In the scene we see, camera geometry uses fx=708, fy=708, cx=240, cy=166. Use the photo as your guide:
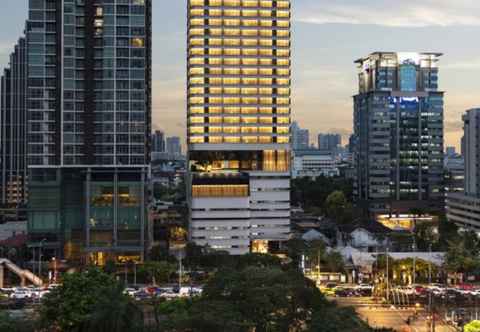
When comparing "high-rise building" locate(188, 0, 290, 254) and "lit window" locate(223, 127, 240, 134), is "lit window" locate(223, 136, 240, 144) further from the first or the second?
"lit window" locate(223, 127, 240, 134)

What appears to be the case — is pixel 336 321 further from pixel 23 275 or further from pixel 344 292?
pixel 23 275

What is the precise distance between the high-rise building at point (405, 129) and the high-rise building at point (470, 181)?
16760mm

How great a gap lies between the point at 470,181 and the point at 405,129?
77.4 feet

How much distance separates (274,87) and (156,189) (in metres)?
109

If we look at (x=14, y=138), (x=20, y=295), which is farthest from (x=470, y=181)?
(x=14, y=138)

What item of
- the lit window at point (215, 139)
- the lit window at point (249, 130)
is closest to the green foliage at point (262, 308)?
the lit window at point (215, 139)

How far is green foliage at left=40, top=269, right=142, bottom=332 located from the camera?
37.9 metres

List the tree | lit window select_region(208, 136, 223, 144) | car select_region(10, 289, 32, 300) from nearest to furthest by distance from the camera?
the tree
car select_region(10, 289, 32, 300)
lit window select_region(208, 136, 223, 144)

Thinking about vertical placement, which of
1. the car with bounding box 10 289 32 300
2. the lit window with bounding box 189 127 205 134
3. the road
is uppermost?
the lit window with bounding box 189 127 205 134

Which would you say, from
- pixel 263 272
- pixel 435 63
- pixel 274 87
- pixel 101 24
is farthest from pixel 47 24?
pixel 435 63

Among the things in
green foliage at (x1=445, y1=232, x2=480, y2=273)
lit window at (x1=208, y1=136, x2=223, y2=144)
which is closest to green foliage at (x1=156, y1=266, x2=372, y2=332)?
green foliage at (x1=445, y1=232, x2=480, y2=273)

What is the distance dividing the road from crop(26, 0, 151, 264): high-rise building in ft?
96.5

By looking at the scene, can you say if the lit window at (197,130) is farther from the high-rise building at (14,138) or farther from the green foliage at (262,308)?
the high-rise building at (14,138)

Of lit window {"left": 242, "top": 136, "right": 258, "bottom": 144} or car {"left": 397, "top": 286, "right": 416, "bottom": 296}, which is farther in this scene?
lit window {"left": 242, "top": 136, "right": 258, "bottom": 144}
